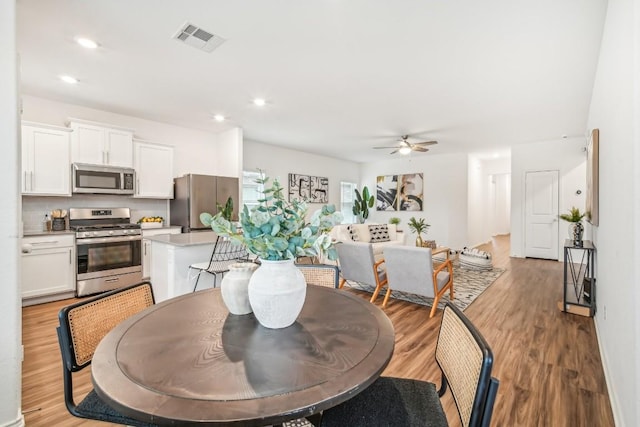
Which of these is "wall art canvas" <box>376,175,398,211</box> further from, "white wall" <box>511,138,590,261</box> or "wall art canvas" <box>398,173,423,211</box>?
"white wall" <box>511,138,590,261</box>

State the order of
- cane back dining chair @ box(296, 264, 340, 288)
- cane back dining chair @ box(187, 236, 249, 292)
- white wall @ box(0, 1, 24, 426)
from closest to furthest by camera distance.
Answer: white wall @ box(0, 1, 24, 426)
cane back dining chair @ box(296, 264, 340, 288)
cane back dining chair @ box(187, 236, 249, 292)

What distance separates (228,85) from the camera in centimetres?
351

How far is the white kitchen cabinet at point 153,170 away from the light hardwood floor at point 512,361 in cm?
183

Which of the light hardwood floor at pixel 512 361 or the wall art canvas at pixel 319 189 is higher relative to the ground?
the wall art canvas at pixel 319 189

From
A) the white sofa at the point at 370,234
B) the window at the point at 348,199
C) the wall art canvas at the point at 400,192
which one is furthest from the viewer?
the window at the point at 348,199

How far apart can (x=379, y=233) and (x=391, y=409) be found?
5.18 meters

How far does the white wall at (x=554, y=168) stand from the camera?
20.0 ft

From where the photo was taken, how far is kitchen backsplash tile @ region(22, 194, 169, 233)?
12.8ft

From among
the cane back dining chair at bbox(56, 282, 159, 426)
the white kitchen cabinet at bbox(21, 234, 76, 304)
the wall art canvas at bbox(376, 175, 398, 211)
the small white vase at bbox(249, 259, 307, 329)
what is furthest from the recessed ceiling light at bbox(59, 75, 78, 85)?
the wall art canvas at bbox(376, 175, 398, 211)

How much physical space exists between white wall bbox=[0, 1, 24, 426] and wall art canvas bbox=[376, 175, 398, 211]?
26.8ft

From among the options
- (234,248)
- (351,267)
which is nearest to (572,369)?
(351,267)

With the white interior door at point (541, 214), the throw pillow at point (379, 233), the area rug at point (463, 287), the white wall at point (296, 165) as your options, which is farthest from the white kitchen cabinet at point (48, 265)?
the white interior door at point (541, 214)

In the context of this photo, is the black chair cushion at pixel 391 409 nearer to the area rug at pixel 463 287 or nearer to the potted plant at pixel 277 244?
the potted plant at pixel 277 244

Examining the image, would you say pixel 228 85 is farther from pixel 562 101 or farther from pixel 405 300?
pixel 562 101
